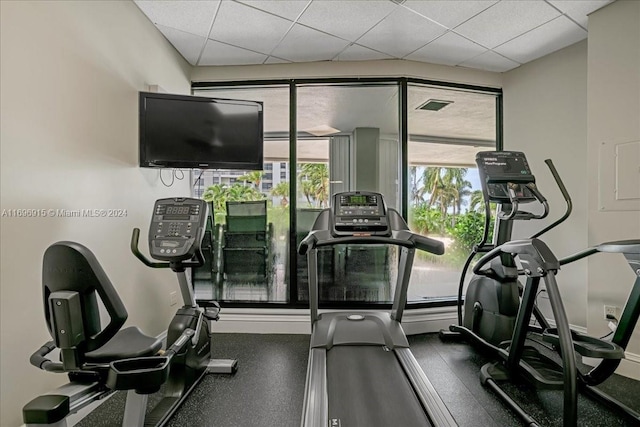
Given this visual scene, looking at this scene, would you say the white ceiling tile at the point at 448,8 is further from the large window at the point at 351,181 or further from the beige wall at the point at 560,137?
the beige wall at the point at 560,137

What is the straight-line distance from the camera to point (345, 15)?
2740 mm

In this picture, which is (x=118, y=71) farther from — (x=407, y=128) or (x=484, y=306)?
(x=484, y=306)

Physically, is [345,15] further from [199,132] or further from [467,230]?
[467,230]

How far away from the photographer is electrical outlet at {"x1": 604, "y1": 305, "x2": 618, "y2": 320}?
8.61 feet

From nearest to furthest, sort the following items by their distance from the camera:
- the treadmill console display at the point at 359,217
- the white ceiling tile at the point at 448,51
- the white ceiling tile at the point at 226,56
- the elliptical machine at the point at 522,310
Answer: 1. the elliptical machine at the point at 522,310
2. the treadmill console display at the point at 359,217
3. the white ceiling tile at the point at 448,51
4. the white ceiling tile at the point at 226,56

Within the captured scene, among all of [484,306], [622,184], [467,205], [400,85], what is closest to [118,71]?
[400,85]

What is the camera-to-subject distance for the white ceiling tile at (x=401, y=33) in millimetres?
2793

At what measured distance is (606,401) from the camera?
2.01m

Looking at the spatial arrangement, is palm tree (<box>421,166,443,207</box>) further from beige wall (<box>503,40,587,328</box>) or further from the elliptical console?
the elliptical console

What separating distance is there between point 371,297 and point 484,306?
1.20m

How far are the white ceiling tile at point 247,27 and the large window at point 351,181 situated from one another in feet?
1.83

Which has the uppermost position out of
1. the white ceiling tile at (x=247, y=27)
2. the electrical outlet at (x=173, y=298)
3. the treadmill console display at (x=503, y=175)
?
the white ceiling tile at (x=247, y=27)

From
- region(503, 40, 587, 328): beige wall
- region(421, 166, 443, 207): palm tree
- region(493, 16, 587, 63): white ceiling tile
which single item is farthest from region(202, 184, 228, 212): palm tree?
region(503, 40, 587, 328): beige wall

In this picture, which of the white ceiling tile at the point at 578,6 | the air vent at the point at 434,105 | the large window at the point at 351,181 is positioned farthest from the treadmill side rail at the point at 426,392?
the white ceiling tile at the point at 578,6
